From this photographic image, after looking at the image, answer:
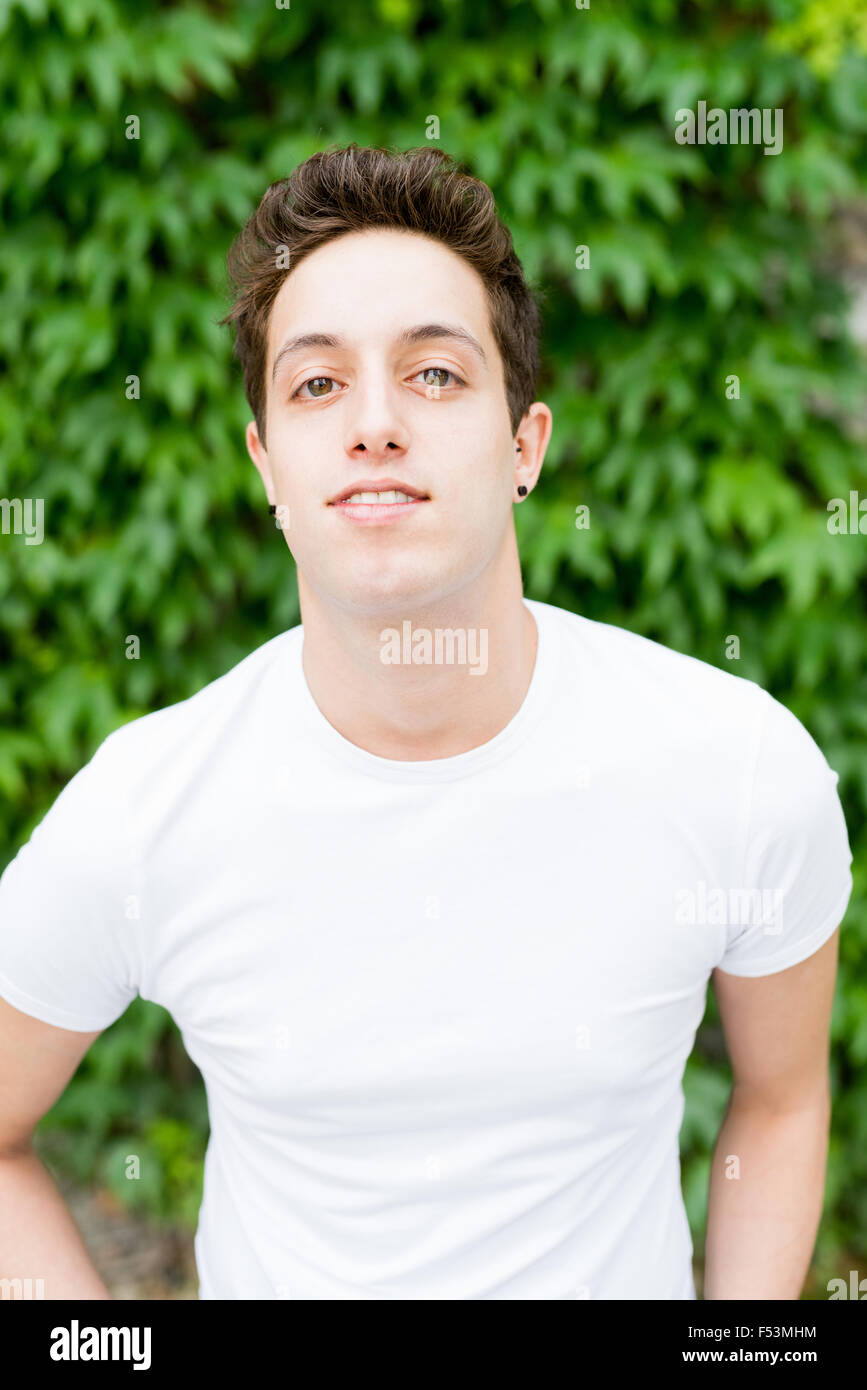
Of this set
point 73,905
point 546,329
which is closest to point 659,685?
point 73,905

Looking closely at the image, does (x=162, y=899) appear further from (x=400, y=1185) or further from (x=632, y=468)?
(x=632, y=468)

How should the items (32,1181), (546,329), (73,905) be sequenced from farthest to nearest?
(546,329), (32,1181), (73,905)

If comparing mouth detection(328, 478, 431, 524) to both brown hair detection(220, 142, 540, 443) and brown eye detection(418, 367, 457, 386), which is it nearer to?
brown eye detection(418, 367, 457, 386)

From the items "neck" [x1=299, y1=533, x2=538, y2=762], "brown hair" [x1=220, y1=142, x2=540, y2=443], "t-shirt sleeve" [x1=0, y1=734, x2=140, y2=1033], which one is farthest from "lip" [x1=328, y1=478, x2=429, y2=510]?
"t-shirt sleeve" [x1=0, y1=734, x2=140, y2=1033]

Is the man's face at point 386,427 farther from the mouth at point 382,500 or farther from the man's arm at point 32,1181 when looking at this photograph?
the man's arm at point 32,1181

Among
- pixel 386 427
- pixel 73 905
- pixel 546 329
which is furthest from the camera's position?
pixel 546 329

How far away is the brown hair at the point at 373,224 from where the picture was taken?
120 cm

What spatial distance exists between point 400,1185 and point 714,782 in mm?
562

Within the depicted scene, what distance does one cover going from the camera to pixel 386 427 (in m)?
1.11

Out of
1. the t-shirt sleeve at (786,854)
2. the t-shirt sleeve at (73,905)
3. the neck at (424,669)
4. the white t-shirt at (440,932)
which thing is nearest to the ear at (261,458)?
the neck at (424,669)

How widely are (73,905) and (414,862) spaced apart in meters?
0.37

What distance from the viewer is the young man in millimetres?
1172

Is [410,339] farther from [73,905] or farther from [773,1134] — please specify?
[773,1134]

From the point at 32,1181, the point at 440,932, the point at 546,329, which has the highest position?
the point at 546,329
